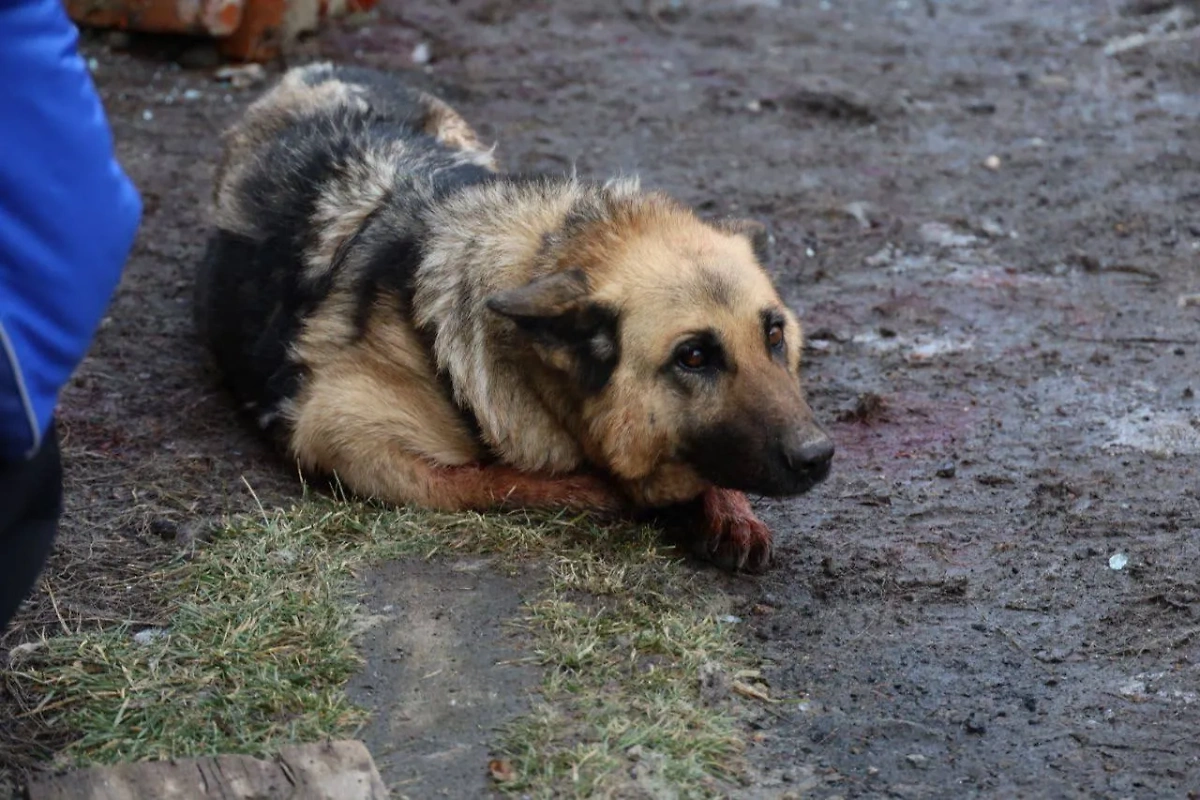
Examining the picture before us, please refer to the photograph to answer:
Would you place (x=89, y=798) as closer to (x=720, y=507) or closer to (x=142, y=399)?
(x=720, y=507)

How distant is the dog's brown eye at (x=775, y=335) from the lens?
4.98 m

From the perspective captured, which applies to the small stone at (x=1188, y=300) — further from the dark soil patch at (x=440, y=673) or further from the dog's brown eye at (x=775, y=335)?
the dark soil patch at (x=440, y=673)

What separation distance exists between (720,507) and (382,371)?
4.55 ft

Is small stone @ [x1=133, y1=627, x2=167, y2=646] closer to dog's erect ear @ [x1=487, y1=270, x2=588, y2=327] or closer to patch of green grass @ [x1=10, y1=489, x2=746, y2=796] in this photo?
patch of green grass @ [x1=10, y1=489, x2=746, y2=796]

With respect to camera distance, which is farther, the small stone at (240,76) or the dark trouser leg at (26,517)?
the small stone at (240,76)

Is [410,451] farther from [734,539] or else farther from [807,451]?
[807,451]

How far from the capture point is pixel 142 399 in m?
6.38

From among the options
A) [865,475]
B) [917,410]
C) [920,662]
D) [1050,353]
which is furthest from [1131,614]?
[1050,353]

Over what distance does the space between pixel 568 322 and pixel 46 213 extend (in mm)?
2322

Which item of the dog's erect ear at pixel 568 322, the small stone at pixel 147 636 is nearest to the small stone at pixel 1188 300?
the dog's erect ear at pixel 568 322

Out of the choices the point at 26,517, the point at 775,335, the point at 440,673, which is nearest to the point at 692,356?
the point at 775,335

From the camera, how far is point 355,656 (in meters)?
4.23

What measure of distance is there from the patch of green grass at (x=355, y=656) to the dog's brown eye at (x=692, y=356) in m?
0.70

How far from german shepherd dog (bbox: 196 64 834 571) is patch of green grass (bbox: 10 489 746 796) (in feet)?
0.80
